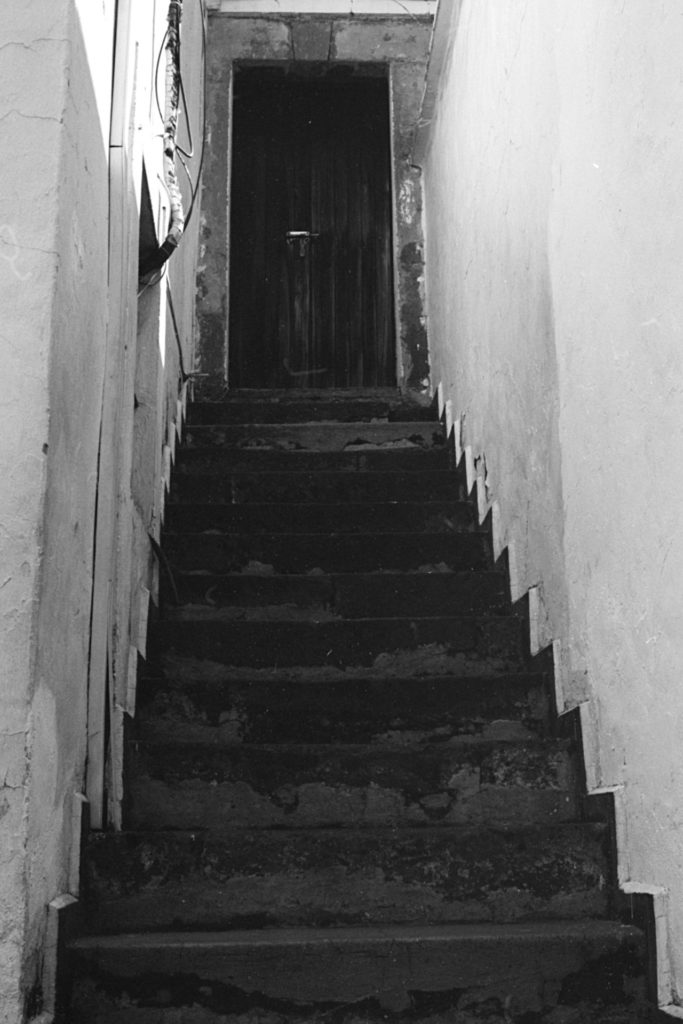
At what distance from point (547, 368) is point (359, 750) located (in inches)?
48.8

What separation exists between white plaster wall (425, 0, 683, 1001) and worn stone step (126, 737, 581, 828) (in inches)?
7.1

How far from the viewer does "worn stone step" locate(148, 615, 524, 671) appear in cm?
333

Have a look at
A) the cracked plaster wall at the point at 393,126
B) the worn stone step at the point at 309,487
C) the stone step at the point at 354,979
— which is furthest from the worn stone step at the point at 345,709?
the cracked plaster wall at the point at 393,126

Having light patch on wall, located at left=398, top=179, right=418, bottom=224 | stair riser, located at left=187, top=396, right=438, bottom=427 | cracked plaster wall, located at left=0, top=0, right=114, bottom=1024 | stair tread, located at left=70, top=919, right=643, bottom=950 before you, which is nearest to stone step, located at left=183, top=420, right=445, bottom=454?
stair riser, located at left=187, top=396, right=438, bottom=427

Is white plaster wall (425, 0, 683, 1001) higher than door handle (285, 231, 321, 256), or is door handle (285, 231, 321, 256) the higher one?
door handle (285, 231, 321, 256)

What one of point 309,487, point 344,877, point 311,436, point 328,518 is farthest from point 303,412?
point 344,877

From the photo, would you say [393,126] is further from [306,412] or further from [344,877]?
[344,877]

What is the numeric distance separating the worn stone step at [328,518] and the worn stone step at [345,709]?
41.4 inches

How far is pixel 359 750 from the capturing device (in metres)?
2.87

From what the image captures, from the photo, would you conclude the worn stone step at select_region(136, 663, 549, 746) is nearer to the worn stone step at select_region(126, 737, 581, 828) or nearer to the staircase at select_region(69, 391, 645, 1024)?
the staircase at select_region(69, 391, 645, 1024)

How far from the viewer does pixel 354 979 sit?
7.55 feet

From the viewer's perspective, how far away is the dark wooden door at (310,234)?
265 inches

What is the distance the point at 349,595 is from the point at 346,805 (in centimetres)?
93

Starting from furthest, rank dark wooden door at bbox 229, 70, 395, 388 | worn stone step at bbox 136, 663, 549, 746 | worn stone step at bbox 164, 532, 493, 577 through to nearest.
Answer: dark wooden door at bbox 229, 70, 395, 388 → worn stone step at bbox 164, 532, 493, 577 → worn stone step at bbox 136, 663, 549, 746
